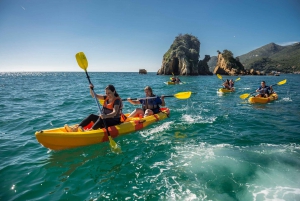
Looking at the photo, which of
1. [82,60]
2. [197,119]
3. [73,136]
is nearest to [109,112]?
[73,136]

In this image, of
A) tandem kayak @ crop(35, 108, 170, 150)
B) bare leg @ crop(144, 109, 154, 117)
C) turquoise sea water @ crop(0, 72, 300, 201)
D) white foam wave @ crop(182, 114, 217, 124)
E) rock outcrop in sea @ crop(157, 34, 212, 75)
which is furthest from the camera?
rock outcrop in sea @ crop(157, 34, 212, 75)

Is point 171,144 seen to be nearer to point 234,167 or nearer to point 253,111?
point 234,167

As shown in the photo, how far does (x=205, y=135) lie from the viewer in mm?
6230

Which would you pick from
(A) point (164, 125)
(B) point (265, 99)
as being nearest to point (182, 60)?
(B) point (265, 99)

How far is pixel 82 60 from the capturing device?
6617 mm

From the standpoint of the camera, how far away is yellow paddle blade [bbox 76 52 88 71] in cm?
656

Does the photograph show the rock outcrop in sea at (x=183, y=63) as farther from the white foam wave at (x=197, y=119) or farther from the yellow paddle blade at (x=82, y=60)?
the yellow paddle blade at (x=82, y=60)

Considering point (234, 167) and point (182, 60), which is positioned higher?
point (182, 60)

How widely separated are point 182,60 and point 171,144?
215 feet

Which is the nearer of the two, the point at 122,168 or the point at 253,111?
the point at 122,168

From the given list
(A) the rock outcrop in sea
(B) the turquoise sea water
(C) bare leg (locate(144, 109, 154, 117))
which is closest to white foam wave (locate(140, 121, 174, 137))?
(B) the turquoise sea water

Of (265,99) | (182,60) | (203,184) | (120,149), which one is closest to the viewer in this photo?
(203,184)

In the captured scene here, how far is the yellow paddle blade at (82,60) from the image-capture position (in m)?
6.56

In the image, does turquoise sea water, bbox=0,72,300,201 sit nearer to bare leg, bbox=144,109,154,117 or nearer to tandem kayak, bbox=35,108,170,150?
tandem kayak, bbox=35,108,170,150
